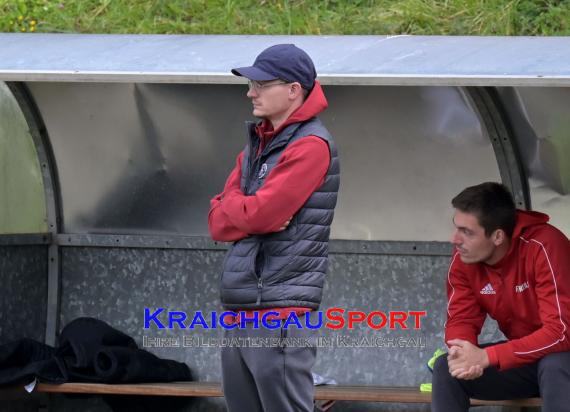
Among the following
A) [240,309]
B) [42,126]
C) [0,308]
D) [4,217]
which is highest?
[42,126]

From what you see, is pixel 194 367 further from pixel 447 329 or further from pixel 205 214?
pixel 447 329

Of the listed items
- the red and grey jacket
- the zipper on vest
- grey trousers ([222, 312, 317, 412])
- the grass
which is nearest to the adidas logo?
the red and grey jacket

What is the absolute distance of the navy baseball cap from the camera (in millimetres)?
3895

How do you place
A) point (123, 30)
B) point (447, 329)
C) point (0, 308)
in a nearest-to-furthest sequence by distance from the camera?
point (447, 329) → point (0, 308) → point (123, 30)

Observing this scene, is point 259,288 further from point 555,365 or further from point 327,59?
point 555,365

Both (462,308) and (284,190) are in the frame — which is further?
(462,308)

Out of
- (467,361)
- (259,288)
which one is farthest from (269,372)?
(467,361)

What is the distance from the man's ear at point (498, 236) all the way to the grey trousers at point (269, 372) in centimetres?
80

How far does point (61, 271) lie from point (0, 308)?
359 mm

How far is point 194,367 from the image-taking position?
5.57 m

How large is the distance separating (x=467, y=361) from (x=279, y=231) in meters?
0.92

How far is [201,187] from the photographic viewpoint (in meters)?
5.57

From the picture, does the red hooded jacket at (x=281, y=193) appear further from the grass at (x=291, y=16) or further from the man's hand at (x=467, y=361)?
the grass at (x=291, y=16)

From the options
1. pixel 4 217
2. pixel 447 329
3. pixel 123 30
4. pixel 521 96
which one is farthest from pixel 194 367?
pixel 123 30
